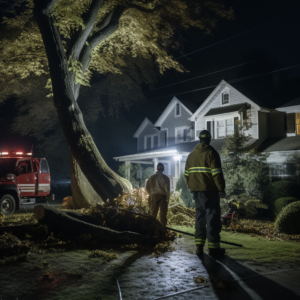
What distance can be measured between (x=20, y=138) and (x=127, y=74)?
13.4 metres

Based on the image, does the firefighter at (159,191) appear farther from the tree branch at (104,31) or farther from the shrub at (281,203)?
the shrub at (281,203)

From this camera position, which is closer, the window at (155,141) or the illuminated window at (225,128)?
the illuminated window at (225,128)

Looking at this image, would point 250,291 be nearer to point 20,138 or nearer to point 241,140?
point 241,140

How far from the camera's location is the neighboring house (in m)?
18.5

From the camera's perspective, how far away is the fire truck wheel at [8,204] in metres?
12.0

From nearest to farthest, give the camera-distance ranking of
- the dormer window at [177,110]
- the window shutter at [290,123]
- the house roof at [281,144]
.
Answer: the house roof at [281,144], the window shutter at [290,123], the dormer window at [177,110]

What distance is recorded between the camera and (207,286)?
4066 mm

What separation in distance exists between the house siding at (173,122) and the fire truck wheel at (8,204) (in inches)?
684

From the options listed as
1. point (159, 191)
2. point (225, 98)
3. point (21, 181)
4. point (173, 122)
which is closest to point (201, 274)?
point (159, 191)

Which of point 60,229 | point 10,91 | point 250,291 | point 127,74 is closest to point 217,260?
point 250,291

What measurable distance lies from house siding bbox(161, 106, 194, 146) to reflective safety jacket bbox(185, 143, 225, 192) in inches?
829

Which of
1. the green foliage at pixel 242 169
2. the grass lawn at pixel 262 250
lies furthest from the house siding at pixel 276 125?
the grass lawn at pixel 262 250

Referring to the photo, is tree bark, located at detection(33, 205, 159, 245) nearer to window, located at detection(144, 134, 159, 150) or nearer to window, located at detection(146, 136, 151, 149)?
window, located at detection(144, 134, 159, 150)

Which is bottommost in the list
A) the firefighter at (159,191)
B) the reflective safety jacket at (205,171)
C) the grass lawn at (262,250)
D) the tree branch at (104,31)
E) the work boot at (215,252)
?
the grass lawn at (262,250)
